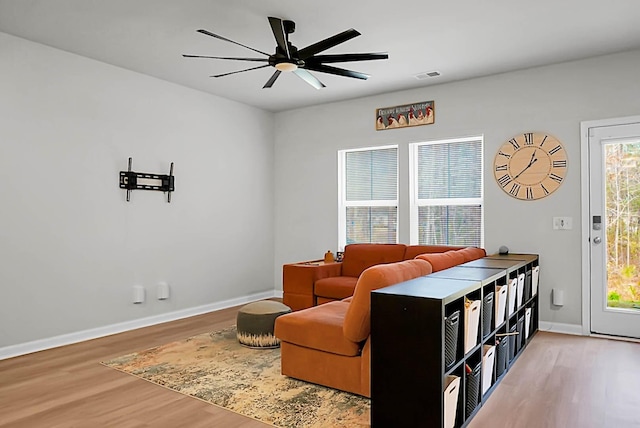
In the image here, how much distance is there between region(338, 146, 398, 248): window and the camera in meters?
5.79

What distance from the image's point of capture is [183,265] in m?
5.36

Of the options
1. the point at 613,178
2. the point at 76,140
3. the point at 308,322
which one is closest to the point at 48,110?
the point at 76,140

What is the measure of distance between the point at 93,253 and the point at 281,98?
3.01m

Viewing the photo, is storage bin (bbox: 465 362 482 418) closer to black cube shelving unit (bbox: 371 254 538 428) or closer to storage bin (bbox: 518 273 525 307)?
black cube shelving unit (bbox: 371 254 538 428)

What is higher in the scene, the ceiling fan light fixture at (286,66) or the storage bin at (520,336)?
the ceiling fan light fixture at (286,66)

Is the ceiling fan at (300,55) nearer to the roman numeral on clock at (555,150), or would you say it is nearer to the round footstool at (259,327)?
the round footstool at (259,327)

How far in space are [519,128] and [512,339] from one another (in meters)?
2.36

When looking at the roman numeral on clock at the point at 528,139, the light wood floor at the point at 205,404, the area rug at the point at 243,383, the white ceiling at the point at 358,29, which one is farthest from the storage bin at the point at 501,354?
the white ceiling at the point at 358,29

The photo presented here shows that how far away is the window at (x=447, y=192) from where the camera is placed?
16.9 feet

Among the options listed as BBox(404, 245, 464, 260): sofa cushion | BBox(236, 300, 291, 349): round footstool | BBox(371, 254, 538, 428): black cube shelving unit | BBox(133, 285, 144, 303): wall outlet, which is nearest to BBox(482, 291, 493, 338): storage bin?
BBox(371, 254, 538, 428): black cube shelving unit

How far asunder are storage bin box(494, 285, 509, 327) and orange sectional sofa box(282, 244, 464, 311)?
166cm

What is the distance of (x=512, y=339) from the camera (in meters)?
3.55

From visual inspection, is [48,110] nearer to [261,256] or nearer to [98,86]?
[98,86]

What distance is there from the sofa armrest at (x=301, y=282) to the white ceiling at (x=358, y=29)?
2218 mm
